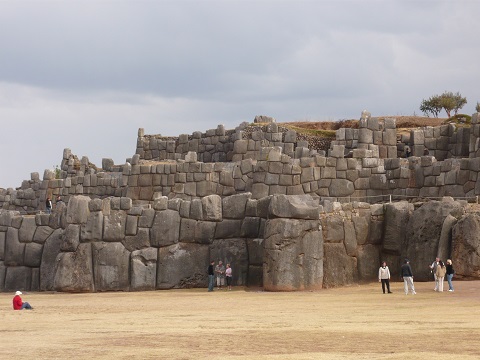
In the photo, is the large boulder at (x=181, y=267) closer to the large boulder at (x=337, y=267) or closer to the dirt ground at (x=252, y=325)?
the dirt ground at (x=252, y=325)

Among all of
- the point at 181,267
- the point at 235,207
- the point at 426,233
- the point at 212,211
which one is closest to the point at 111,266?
the point at 181,267

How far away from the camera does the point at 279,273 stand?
2780cm

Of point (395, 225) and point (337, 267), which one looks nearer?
point (337, 267)

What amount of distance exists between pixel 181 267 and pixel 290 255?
4411 mm

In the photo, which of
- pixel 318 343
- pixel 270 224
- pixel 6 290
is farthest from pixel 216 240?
pixel 318 343

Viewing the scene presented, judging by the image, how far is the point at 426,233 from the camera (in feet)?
93.7

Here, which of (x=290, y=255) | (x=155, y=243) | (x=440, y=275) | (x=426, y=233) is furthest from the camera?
(x=155, y=243)

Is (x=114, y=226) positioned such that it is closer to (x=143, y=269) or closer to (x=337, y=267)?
(x=143, y=269)

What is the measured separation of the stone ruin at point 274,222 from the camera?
2805 centimetres

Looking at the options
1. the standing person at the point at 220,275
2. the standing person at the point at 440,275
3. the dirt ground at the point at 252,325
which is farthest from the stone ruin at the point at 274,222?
the standing person at the point at 440,275

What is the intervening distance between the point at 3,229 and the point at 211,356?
20.4 m

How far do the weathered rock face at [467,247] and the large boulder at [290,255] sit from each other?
154 inches

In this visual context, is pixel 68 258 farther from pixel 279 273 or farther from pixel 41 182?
pixel 41 182

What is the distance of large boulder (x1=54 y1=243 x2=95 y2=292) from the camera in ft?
101
